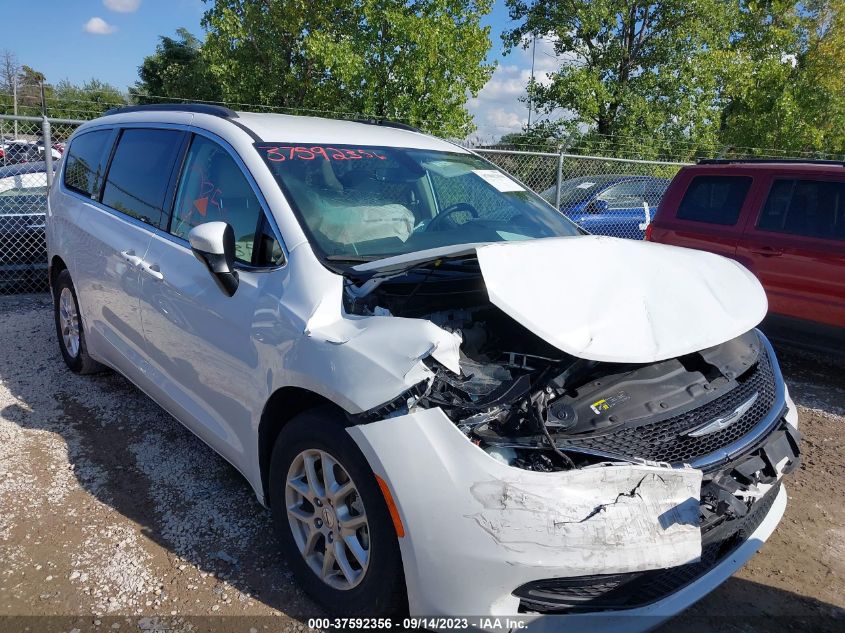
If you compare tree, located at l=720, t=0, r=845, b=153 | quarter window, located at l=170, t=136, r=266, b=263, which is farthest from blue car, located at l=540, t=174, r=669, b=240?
tree, located at l=720, t=0, r=845, b=153

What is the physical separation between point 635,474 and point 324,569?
1232 mm

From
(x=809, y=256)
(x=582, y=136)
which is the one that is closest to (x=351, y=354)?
(x=809, y=256)

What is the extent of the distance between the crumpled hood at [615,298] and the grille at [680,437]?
0.83 ft

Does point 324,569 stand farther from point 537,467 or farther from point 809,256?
point 809,256

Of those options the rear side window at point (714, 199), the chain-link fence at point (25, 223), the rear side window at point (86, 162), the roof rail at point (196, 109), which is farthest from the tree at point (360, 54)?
the roof rail at point (196, 109)

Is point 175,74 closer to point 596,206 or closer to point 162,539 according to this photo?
point 596,206

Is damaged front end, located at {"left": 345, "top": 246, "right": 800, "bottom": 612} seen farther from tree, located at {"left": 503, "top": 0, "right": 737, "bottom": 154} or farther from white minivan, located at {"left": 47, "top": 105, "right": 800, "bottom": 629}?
tree, located at {"left": 503, "top": 0, "right": 737, "bottom": 154}

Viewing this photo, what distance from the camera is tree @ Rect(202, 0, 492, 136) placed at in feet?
42.9

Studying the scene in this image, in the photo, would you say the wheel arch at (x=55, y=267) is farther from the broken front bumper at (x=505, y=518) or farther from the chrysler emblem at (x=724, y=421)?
the chrysler emblem at (x=724, y=421)

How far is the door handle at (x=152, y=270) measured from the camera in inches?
129

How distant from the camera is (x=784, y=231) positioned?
5.66 m

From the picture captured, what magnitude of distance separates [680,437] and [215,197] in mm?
2374

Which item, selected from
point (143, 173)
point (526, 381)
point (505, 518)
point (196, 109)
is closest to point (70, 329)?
point (143, 173)

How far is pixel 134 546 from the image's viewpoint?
2.93 meters
